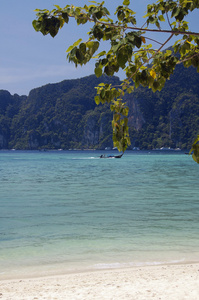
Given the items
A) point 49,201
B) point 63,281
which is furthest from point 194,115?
point 63,281

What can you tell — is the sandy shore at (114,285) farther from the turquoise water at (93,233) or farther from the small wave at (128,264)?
the turquoise water at (93,233)

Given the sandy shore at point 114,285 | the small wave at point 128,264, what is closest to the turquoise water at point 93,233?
the small wave at point 128,264

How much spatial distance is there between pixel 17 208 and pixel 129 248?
9.07 m

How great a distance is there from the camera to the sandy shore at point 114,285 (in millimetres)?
5504

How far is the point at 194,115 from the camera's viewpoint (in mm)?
194500

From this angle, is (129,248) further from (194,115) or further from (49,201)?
(194,115)

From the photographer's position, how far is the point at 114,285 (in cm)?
609

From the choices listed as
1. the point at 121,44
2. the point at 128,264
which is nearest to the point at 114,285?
the point at 128,264

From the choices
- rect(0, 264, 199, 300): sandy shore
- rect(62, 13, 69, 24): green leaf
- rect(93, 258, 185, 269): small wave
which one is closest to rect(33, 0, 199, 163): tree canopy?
rect(62, 13, 69, 24): green leaf

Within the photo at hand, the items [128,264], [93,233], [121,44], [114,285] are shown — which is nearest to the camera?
[121,44]

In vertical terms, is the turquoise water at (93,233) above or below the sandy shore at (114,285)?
below

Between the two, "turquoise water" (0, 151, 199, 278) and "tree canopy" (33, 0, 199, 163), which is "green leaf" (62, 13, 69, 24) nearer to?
"tree canopy" (33, 0, 199, 163)

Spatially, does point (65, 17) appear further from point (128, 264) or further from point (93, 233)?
point (93, 233)

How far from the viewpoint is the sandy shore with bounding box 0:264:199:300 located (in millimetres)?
5504
